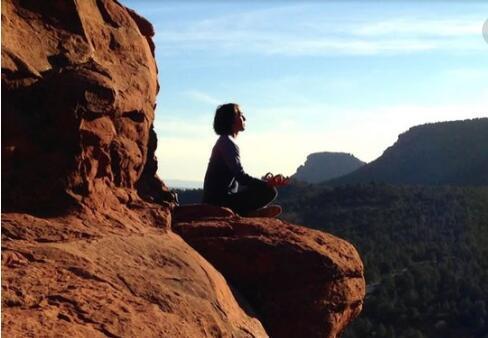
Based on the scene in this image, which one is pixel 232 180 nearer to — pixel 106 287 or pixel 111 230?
pixel 111 230

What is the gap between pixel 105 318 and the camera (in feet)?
15.6

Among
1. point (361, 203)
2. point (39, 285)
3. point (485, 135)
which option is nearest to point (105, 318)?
point (39, 285)

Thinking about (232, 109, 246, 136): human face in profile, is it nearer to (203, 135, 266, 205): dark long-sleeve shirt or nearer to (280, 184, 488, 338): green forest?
(203, 135, 266, 205): dark long-sleeve shirt

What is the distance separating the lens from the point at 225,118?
8906 millimetres

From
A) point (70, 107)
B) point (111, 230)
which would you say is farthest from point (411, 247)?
point (70, 107)

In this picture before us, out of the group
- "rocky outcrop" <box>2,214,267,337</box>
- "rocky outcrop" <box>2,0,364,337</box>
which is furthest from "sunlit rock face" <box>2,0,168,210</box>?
"rocky outcrop" <box>2,214,267,337</box>

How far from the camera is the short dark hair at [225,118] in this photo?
8.91 metres

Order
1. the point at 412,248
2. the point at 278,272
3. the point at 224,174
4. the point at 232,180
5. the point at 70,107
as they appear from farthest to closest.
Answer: the point at 412,248 < the point at 232,180 < the point at 224,174 < the point at 278,272 < the point at 70,107

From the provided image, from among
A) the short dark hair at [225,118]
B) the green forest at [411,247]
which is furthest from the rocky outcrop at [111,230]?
the green forest at [411,247]

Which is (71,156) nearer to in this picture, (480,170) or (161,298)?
(161,298)

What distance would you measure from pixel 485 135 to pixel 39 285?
266 feet

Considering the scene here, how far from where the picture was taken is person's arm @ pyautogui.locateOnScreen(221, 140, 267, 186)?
8.53m

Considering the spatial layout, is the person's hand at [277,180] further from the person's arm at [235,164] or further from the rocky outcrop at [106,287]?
the rocky outcrop at [106,287]

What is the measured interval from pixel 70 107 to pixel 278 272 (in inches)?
105
